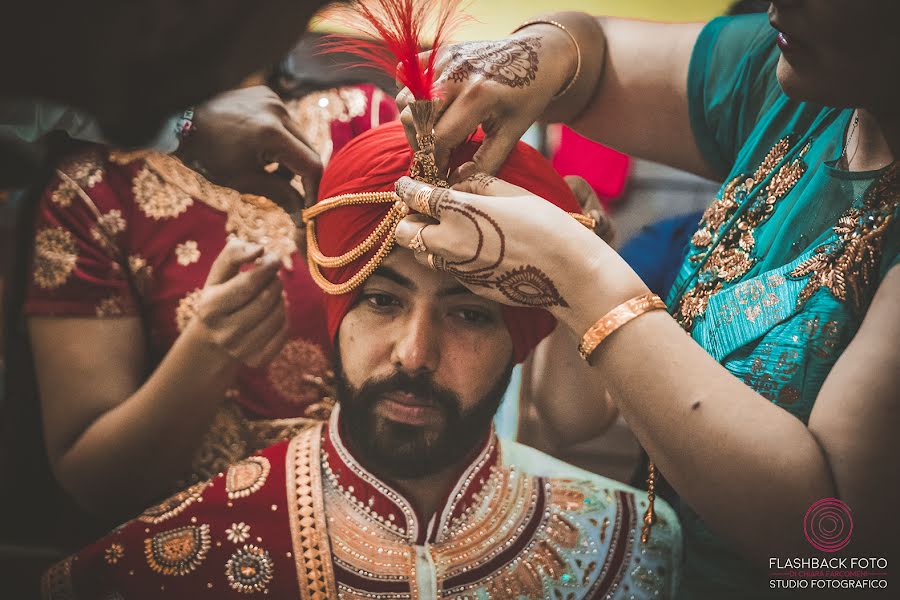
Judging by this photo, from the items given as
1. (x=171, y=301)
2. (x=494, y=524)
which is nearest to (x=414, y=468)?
(x=494, y=524)

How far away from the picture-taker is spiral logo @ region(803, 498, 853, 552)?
811 mm

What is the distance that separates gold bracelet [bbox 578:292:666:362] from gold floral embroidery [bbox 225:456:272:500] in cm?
51

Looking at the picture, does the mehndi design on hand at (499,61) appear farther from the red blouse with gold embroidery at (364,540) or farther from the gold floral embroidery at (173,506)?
the gold floral embroidery at (173,506)

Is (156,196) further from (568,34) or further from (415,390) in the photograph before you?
(568,34)

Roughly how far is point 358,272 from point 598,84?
0.50m

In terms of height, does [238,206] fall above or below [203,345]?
above

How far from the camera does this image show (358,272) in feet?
3.46

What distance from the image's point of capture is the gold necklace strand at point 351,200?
102 cm

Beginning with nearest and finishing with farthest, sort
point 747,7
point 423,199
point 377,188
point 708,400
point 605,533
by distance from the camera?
point 708,400
point 423,199
point 377,188
point 605,533
point 747,7

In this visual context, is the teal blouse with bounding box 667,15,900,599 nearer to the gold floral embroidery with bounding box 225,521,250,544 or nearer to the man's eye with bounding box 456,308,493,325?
the man's eye with bounding box 456,308,493,325

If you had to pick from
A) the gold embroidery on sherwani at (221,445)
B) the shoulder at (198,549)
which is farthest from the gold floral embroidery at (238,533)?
the gold embroidery on sherwani at (221,445)

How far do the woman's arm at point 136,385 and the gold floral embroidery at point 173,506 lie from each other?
60 millimetres

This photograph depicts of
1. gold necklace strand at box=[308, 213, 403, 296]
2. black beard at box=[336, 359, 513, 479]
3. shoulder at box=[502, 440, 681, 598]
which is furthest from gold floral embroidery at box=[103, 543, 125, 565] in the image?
shoulder at box=[502, 440, 681, 598]

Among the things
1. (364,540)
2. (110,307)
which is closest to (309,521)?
(364,540)
